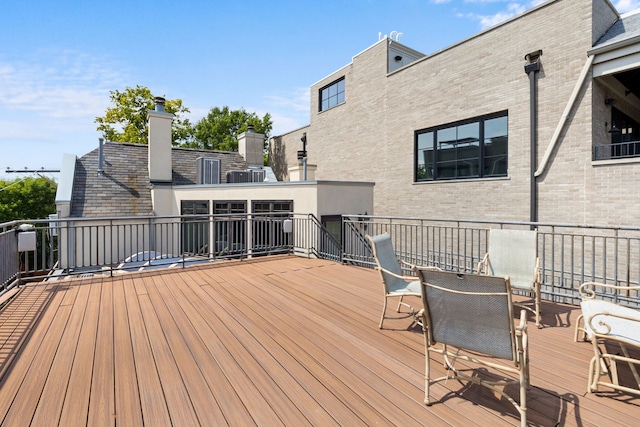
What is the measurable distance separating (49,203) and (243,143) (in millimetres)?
22790

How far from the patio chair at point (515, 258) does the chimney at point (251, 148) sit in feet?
49.7

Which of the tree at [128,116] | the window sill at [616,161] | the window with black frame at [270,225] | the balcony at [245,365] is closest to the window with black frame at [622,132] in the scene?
the window sill at [616,161]

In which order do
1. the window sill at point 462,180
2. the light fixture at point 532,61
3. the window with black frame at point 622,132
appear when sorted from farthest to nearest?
the window sill at point 462,180 < the window with black frame at point 622,132 < the light fixture at point 532,61

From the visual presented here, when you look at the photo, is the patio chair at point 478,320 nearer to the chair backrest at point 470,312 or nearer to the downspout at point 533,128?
the chair backrest at point 470,312

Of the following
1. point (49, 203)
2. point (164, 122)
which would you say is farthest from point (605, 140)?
point (49, 203)

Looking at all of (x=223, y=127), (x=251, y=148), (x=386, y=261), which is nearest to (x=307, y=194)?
(x=386, y=261)

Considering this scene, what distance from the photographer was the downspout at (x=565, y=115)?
7.23m

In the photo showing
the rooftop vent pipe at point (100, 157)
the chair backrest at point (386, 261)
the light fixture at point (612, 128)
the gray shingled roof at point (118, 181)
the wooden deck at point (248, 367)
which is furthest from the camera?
the rooftop vent pipe at point (100, 157)

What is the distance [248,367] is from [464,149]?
30.6 feet

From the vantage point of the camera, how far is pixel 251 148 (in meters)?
17.5

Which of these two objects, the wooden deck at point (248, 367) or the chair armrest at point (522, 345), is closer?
the chair armrest at point (522, 345)

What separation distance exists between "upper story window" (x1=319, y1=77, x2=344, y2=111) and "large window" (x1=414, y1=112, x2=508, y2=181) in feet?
17.7

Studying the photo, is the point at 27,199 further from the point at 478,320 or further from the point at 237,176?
the point at 478,320

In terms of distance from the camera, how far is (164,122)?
1327cm
